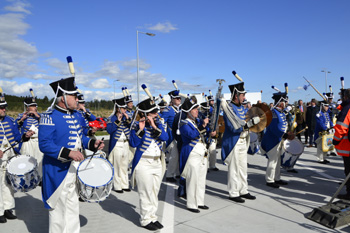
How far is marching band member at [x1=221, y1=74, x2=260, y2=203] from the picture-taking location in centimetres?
614

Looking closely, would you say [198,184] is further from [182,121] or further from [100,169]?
[100,169]

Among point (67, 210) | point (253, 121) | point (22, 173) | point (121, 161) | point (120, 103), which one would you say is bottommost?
point (67, 210)

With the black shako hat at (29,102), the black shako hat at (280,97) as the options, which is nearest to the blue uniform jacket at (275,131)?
the black shako hat at (280,97)

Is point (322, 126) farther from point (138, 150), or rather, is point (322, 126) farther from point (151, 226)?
point (151, 226)

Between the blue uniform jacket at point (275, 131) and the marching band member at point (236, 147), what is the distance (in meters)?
1.22

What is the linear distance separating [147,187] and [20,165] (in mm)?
2288

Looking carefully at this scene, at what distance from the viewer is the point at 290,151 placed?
730 cm

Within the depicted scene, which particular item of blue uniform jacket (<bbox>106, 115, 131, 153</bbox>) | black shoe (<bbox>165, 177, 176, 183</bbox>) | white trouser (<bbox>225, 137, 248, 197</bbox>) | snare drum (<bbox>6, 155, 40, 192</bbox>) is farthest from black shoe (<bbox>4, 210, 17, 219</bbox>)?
white trouser (<bbox>225, 137, 248, 197</bbox>)

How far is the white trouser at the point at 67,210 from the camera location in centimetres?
379

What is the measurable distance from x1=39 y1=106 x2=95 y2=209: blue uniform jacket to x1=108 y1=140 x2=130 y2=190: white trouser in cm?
308

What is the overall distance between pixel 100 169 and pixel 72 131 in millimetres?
706

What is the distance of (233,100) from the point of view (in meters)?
6.51

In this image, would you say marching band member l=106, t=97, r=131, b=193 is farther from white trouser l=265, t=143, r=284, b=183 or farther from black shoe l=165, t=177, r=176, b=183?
white trouser l=265, t=143, r=284, b=183

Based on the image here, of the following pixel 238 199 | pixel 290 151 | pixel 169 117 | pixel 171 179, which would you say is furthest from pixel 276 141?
pixel 169 117
